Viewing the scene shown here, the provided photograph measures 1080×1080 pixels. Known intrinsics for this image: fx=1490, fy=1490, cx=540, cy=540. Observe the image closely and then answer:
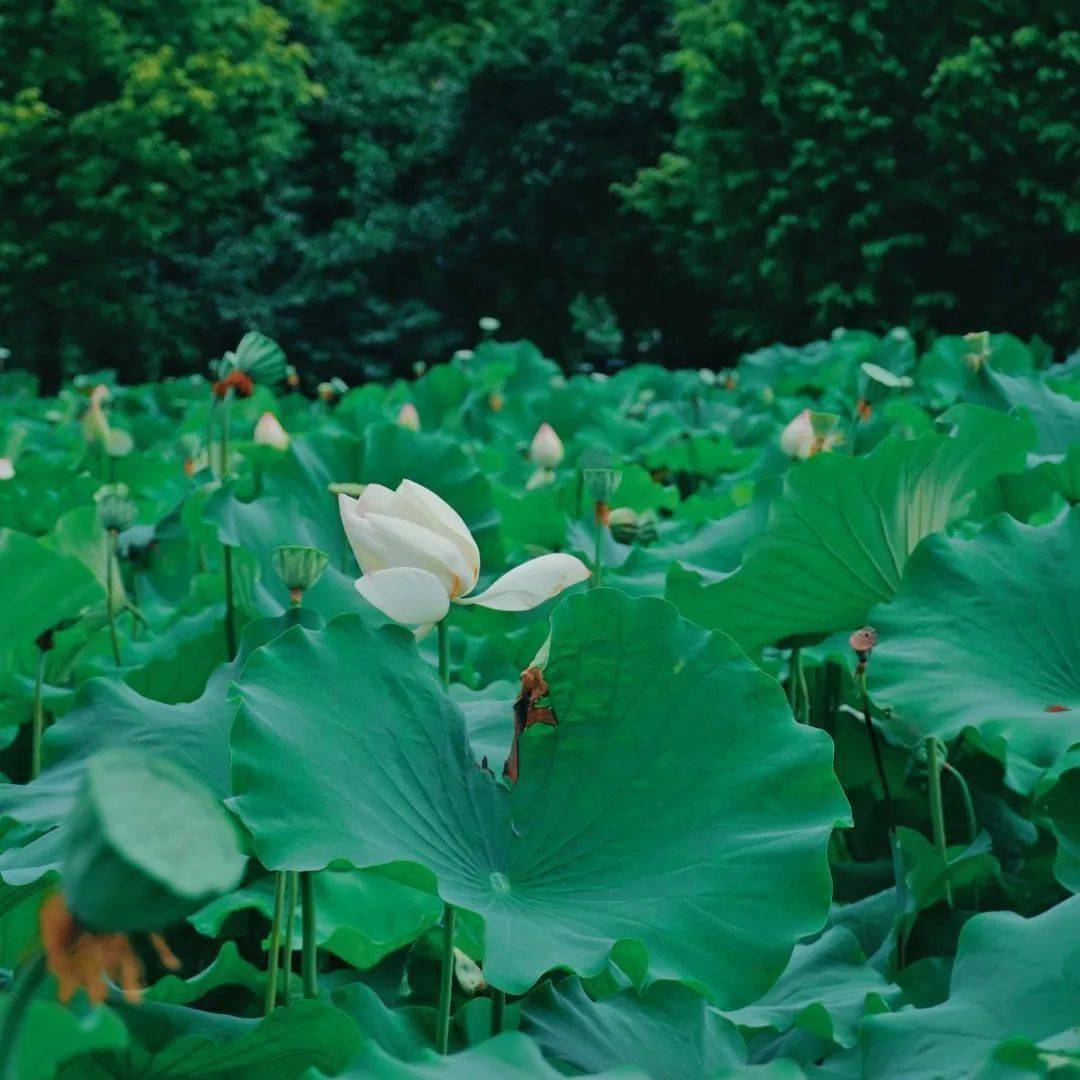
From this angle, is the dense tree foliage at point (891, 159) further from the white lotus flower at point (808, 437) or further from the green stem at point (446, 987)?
the green stem at point (446, 987)

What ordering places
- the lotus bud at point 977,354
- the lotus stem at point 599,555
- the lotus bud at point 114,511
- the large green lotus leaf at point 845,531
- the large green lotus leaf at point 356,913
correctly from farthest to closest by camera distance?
the lotus bud at point 977,354, the lotus bud at point 114,511, the lotus stem at point 599,555, the large green lotus leaf at point 845,531, the large green lotus leaf at point 356,913

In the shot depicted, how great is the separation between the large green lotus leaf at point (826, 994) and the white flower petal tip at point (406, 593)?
0.26 metres

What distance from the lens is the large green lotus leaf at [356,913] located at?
90 cm

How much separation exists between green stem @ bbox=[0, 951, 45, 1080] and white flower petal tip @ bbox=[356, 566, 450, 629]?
0.40 meters

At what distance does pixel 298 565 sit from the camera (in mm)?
917

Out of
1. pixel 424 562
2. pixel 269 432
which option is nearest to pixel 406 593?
pixel 424 562

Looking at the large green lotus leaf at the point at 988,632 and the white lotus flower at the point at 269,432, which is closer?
the large green lotus leaf at the point at 988,632

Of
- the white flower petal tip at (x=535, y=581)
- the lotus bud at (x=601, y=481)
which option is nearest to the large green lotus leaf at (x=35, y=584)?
the white flower petal tip at (x=535, y=581)

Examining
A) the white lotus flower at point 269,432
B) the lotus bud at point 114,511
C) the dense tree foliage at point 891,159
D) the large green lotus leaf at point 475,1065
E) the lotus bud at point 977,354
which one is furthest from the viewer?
the dense tree foliage at point 891,159

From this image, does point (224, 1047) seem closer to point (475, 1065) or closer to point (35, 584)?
point (475, 1065)

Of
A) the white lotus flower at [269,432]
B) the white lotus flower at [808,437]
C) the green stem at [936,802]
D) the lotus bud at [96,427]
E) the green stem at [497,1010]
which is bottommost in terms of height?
the lotus bud at [96,427]

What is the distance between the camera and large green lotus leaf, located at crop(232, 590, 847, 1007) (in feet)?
2.28

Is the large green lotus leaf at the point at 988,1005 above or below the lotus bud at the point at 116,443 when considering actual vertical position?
above

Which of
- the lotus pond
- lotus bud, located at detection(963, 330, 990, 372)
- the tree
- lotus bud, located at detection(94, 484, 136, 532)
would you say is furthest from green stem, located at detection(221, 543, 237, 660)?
the tree
